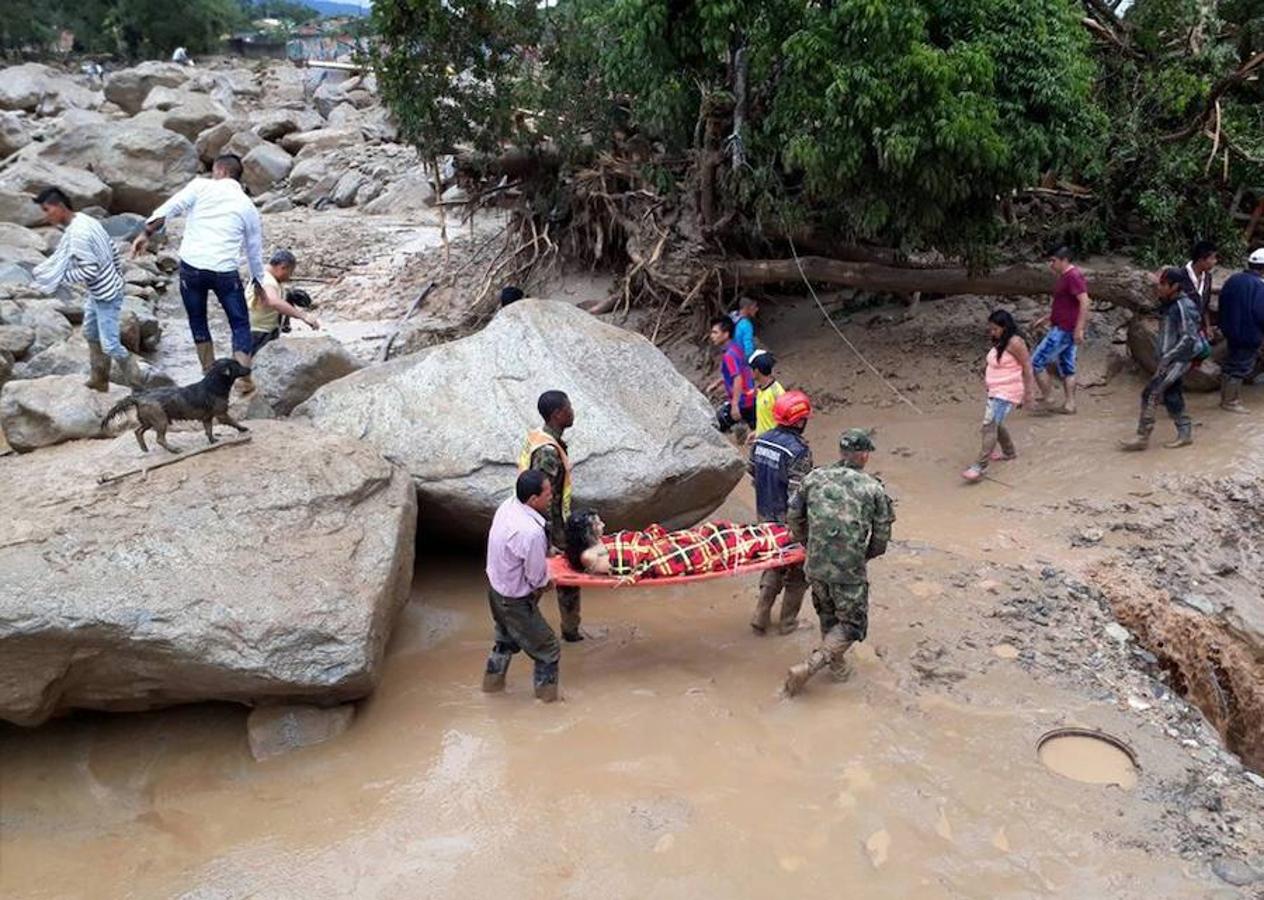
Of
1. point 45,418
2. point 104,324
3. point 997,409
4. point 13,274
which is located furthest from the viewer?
point 13,274

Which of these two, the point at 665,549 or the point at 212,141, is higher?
→ the point at 212,141

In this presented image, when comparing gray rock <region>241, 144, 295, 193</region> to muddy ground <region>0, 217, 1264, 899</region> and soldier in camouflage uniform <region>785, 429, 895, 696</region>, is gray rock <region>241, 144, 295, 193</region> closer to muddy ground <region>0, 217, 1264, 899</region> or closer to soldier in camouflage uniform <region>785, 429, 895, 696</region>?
muddy ground <region>0, 217, 1264, 899</region>

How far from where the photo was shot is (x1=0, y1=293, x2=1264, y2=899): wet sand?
4.28 metres

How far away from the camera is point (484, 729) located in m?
5.30

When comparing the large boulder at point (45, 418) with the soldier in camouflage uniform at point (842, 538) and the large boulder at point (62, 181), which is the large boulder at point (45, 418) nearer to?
the soldier in camouflage uniform at point (842, 538)

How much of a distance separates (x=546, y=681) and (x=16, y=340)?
26.6 feet

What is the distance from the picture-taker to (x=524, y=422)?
681 cm

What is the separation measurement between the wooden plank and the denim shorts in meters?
5.81

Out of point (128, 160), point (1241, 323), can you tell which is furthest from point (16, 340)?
point (1241, 323)

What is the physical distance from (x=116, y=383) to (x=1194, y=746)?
323 inches

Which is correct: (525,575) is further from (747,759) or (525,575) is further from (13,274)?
(13,274)

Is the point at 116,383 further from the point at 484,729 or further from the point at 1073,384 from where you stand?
the point at 1073,384

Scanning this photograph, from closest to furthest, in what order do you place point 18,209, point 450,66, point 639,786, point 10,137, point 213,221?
point 639,786 < point 213,221 < point 450,66 < point 18,209 < point 10,137

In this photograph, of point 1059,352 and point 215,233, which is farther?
point 1059,352
